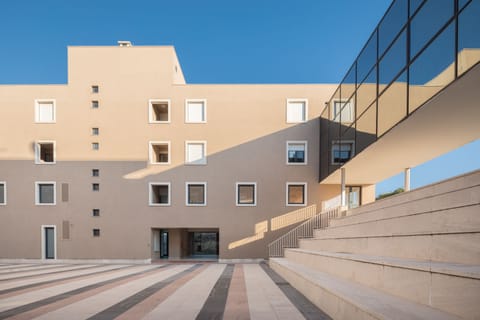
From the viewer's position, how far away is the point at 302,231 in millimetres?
12289

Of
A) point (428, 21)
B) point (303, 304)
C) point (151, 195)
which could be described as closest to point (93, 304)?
point (303, 304)

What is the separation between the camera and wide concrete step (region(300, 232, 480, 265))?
8.05 feet

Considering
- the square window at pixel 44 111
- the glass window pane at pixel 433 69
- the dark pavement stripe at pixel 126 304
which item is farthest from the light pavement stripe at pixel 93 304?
the square window at pixel 44 111

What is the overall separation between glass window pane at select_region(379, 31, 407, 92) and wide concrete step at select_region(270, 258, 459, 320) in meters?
4.89

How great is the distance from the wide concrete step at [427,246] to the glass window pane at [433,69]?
2756 millimetres

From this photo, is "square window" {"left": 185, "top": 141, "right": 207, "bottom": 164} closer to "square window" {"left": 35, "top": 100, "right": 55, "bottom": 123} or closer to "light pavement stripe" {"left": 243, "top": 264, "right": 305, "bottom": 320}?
"square window" {"left": 35, "top": 100, "right": 55, "bottom": 123}

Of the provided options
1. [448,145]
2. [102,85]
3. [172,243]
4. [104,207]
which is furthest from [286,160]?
[102,85]

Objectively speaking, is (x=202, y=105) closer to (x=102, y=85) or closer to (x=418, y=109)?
(x=102, y=85)

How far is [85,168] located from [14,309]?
35.2 ft

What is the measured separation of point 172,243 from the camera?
15.4 m

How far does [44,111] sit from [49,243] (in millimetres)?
7441

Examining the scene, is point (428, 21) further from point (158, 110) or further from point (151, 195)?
point (158, 110)

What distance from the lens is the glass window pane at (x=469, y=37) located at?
3.59 meters

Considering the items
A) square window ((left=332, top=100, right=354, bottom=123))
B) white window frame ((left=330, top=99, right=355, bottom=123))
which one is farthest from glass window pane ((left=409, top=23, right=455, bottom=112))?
square window ((left=332, top=100, right=354, bottom=123))
